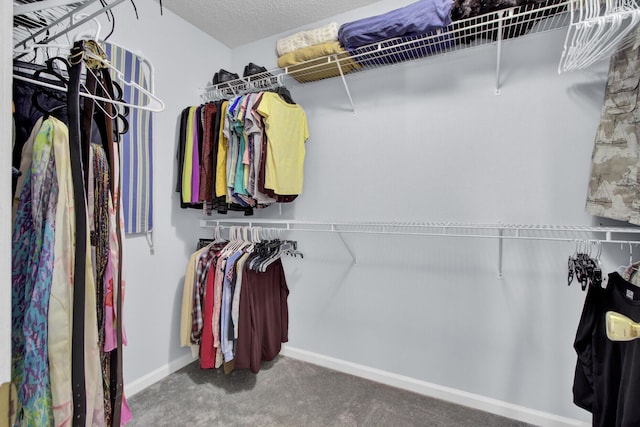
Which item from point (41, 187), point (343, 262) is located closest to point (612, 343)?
point (343, 262)

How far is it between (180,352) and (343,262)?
1367 mm

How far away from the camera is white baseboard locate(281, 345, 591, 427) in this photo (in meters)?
1.61

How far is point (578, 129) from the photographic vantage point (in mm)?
1531

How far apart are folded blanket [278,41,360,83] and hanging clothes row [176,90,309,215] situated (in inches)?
7.4

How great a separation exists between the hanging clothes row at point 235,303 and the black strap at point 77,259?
1.14 m

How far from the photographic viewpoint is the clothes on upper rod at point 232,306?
187cm

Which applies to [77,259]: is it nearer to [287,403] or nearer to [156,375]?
[287,403]

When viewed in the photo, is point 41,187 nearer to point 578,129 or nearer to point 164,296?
point 164,296

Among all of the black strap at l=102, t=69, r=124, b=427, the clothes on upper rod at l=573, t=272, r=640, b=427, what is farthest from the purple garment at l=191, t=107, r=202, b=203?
the clothes on upper rod at l=573, t=272, r=640, b=427

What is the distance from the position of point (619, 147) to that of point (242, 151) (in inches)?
74.7

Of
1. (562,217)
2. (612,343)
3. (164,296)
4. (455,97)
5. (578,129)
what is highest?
(455,97)

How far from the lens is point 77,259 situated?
735mm

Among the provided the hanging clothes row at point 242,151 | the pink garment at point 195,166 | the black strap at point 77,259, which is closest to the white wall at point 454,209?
Result: the hanging clothes row at point 242,151

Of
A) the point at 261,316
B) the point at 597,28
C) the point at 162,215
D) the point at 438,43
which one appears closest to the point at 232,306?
the point at 261,316
